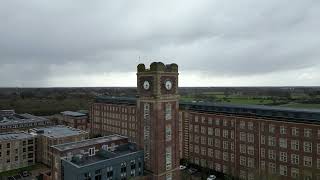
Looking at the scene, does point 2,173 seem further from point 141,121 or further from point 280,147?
point 280,147

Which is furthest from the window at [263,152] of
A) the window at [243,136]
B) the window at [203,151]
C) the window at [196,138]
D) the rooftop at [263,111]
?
the window at [196,138]

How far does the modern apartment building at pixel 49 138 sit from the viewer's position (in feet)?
282

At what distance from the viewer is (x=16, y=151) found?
285ft

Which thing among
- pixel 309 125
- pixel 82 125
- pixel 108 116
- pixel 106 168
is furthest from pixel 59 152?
pixel 82 125

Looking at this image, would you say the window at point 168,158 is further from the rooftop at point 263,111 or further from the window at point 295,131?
the window at point 295,131

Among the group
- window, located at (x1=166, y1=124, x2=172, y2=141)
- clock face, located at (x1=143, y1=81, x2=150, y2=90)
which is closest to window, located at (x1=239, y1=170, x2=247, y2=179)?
window, located at (x1=166, y1=124, x2=172, y2=141)

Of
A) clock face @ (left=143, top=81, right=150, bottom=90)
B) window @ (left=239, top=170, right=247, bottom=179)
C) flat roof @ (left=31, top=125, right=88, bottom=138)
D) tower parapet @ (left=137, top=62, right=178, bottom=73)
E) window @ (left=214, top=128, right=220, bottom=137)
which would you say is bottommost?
window @ (left=239, top=170, right=247, bottom=179)

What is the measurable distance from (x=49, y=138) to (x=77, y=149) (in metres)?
35.4

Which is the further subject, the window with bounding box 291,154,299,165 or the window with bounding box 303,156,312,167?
the window with bounding box 291,154,299,165

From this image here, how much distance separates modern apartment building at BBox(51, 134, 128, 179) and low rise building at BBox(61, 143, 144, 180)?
0.60m

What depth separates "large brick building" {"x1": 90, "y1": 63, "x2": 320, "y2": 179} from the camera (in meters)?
57.8

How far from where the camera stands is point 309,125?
62.0 meters

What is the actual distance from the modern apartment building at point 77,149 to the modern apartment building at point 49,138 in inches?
1101

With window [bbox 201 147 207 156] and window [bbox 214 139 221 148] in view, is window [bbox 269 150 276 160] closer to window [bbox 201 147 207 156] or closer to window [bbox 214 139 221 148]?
window [bbox 214 139 221 148]
